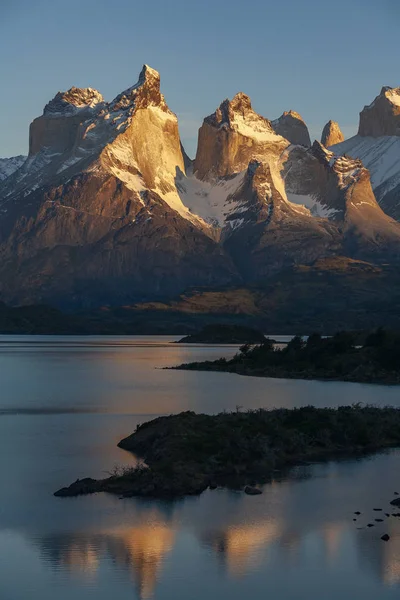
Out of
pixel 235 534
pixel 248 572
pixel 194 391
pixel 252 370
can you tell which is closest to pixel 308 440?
pixel 235 534

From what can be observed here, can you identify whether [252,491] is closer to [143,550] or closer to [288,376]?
[143,550]

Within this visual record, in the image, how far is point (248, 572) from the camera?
4381 cm

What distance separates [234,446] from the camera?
68062mm

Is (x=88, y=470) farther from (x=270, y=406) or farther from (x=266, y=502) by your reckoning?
(x=270, y=406)

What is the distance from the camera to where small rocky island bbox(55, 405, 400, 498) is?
197 ft

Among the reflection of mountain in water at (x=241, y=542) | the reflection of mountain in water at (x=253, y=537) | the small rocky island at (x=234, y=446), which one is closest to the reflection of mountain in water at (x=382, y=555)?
the reflection of mountain in water at (x=253, y=537)

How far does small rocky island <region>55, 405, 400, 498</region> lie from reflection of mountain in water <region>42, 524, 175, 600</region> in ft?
26.9

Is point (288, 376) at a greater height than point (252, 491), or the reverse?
point (288, 376)

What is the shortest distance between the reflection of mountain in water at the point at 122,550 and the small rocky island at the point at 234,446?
819 cm

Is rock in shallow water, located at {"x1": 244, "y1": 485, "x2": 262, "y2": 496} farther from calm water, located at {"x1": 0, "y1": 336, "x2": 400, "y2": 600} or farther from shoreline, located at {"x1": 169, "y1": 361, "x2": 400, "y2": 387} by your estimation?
shoreline, located at {"x1": 169, "y1": 361, "x2": 400, "y2": 387}

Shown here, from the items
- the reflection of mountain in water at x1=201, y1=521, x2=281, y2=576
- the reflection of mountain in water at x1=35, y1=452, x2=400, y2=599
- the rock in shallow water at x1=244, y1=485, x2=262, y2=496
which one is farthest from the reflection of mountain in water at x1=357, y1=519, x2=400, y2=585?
the rock in shallow water at x1=244, y1=485, x2=262, y2=496

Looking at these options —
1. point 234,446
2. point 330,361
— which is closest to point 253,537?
point 234,446

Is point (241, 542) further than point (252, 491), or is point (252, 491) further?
point (252, 491)

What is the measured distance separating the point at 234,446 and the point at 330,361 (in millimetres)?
97970
